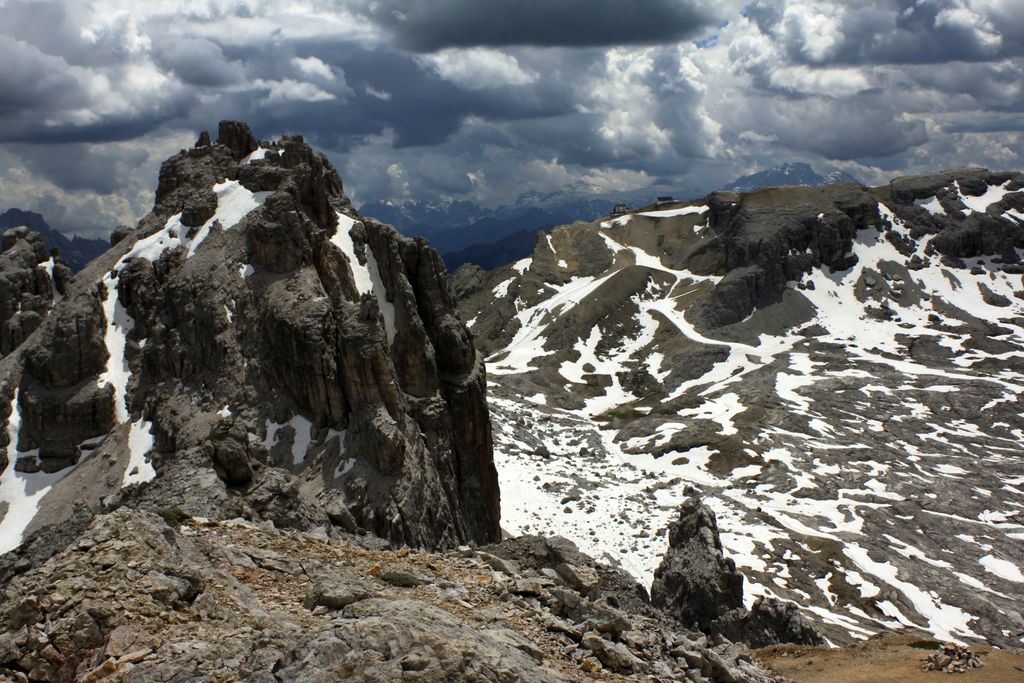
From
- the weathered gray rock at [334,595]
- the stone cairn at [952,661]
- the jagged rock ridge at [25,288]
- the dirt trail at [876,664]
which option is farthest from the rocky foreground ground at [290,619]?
the jagged rock ridge at [25,288]

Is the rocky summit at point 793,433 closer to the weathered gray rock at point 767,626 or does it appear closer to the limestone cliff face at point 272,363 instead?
the weathered gray rock at point 767,626

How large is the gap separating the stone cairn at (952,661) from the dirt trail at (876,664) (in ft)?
0.92

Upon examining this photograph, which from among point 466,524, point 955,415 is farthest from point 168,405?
point 955,415

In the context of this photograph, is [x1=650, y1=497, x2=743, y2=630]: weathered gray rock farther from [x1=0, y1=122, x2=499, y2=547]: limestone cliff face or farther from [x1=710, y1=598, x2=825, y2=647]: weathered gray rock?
[x1=0, y1=122, x2=499, y2=547]: limestone cliff face

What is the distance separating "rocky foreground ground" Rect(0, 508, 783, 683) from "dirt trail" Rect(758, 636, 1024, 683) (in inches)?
268

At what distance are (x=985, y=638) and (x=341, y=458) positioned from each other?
170 ft

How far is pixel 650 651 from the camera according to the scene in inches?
709

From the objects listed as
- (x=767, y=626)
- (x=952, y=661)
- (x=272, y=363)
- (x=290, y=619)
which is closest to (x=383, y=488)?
(x=272, y=363)

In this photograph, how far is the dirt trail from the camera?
968 inches

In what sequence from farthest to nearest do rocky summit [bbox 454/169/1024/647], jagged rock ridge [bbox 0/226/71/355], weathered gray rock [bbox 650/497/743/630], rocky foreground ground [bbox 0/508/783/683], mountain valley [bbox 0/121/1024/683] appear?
rocky summit [bbox 454/169/1024/647]
jagged rock ridge [bbox 0/226/71/355]
weathered gray rock [bbox 650/497/743/630]
mountain valley [bbox 0/121/1024/683]
rocky foreground ground [bbox 0/508/783/683]

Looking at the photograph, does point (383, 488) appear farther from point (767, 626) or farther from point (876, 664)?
point (876, 664)

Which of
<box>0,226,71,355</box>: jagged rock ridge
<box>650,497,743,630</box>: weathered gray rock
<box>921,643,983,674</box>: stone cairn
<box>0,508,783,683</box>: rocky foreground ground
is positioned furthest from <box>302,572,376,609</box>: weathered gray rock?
<box>0,226,71,355</box>: jagged rock ridge

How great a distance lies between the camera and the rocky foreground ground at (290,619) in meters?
11.6

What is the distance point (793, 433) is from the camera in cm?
11244
